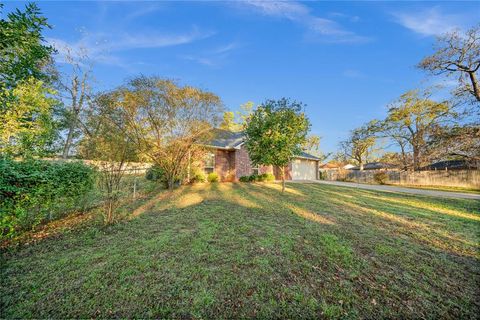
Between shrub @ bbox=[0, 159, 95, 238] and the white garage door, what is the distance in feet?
60.0

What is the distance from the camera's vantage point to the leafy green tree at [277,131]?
28.6 ft

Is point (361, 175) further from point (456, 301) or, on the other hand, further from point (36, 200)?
point (36, 200)

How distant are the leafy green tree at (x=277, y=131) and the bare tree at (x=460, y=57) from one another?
7.19 metres

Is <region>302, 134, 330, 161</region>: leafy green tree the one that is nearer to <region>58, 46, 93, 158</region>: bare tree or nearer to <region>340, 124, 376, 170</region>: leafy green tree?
<region>340, 124, 376, 170</region>: leafy green tree

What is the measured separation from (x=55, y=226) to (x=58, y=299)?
3449 millimetres

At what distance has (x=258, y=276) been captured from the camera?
262 centimetres

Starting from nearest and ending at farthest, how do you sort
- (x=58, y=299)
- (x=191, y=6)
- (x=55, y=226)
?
1. (x=58, y=299)
2. (x=55, y=226)
3. (x=191, y=6)

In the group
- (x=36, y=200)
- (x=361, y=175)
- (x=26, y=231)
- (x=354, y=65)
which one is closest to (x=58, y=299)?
(x=36, y=200)

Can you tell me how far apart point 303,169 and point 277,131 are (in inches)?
535

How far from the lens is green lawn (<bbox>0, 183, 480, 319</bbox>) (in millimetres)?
2076

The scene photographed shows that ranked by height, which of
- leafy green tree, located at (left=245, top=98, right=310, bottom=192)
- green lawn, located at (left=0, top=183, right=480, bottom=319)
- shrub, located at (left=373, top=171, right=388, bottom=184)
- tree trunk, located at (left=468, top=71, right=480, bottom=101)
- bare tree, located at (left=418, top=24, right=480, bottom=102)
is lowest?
green lawn, located at (left=0, top=183, right=480, bottom=319)

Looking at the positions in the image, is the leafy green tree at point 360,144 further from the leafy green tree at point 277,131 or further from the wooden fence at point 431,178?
Result: the leafy green tree at point 277,131

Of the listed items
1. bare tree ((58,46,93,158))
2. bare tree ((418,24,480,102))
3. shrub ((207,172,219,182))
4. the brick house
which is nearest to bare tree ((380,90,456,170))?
bare tree ((418,24,480,102))

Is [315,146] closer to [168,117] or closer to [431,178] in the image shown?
[431,178]
